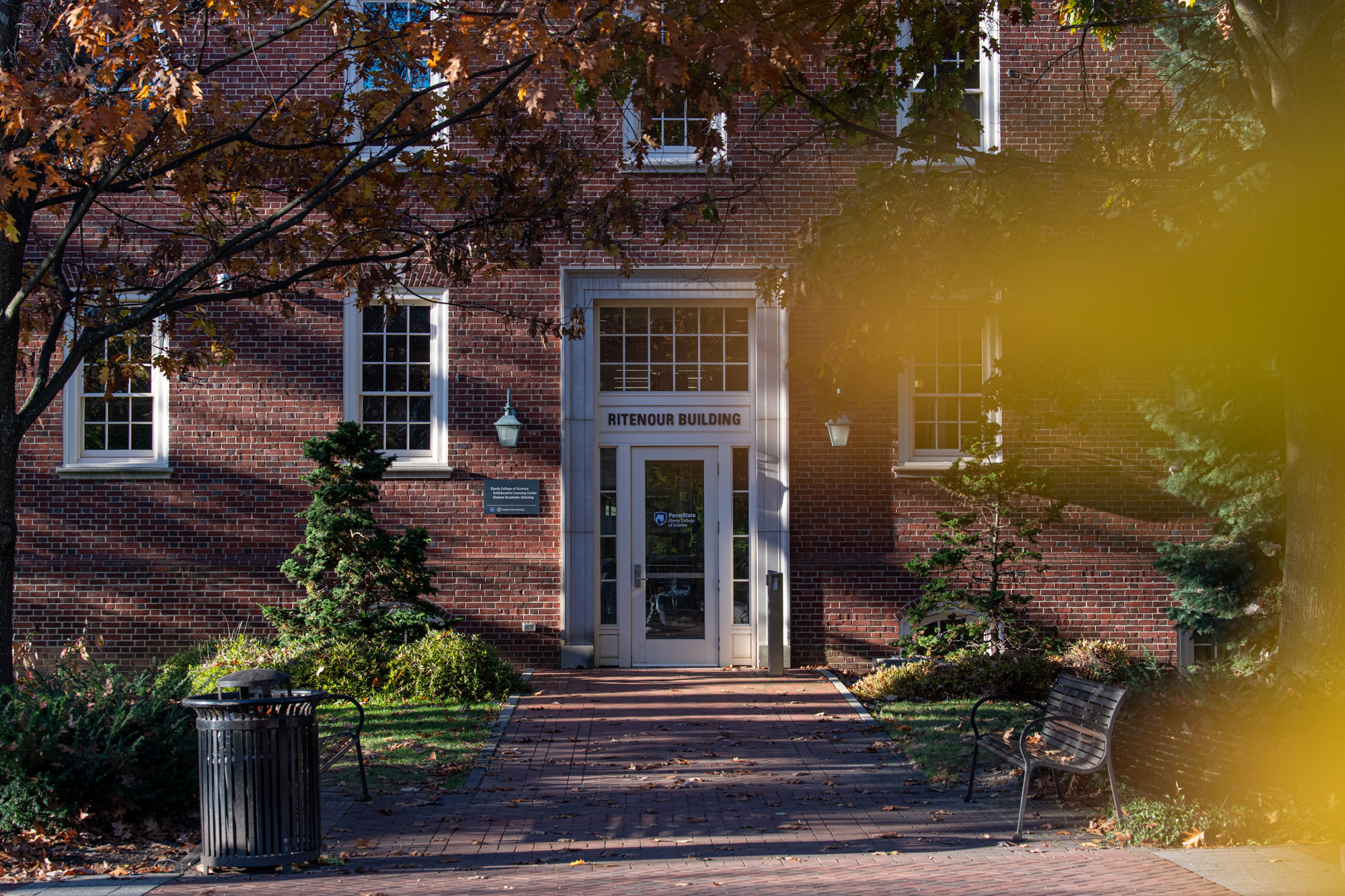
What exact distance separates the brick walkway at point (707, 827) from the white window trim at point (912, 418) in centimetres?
383

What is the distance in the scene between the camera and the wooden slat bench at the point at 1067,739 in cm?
670

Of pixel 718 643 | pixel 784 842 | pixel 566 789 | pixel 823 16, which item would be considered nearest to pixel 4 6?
pixel 823 16

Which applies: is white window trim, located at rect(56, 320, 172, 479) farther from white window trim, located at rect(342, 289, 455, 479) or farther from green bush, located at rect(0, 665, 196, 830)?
green bush, located at rect(0, 665, 196, 830)

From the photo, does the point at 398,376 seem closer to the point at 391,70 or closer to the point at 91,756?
the point at 391,70

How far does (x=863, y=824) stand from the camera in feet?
22.7

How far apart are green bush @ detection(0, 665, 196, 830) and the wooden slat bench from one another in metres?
5.05

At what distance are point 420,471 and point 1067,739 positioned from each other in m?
8.07

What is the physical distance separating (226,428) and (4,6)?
612 cm

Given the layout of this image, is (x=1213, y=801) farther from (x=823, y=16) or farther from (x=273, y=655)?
(x=273, y=655)

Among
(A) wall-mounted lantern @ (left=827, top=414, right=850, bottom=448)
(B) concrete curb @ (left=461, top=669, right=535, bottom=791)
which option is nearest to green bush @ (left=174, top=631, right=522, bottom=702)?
(B) concrete curb @ (left=461, top=669, right=535, bottom=791)

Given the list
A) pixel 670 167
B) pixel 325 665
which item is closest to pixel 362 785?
pixel 325 665

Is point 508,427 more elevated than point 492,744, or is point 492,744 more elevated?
point 508,427

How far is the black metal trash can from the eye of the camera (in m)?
5.96

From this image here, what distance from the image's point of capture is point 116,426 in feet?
43.4
